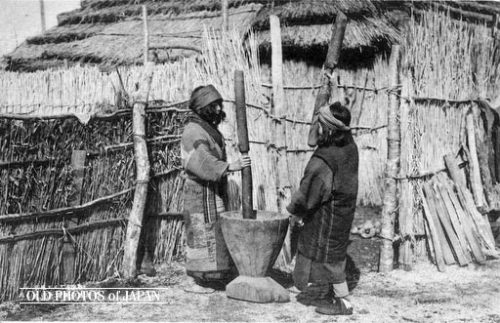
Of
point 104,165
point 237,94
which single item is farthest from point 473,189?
point 104,165

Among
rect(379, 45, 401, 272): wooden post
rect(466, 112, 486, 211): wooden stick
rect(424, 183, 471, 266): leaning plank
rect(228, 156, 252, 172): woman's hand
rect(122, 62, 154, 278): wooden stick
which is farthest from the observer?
rect(466, 112, 486, 211): wooden stick

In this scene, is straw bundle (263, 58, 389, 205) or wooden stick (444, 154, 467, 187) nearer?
wooden stick (444, 154, 467, 187)

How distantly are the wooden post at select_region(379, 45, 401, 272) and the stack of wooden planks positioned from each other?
0.38 metres

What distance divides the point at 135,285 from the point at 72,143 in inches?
54.4

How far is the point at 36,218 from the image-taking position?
4.45 m

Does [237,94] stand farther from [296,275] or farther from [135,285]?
[135,285]

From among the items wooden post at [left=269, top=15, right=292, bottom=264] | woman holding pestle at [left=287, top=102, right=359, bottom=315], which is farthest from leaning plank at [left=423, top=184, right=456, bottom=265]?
woman holding pestle at [left=287, top=102, right=359, bottom=315]

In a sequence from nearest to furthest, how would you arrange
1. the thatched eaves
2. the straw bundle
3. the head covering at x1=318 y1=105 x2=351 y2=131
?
1. the head covering at x1=318 y1=105 x2=351 y2=131
2. the straw bundle
3. the thatched eaves

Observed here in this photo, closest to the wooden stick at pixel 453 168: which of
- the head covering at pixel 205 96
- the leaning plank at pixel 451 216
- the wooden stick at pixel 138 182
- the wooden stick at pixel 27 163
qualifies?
the leaning plank at pixel 451 216

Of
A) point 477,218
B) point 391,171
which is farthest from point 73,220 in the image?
point 477,218

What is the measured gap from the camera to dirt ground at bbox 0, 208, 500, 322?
13.6 feet

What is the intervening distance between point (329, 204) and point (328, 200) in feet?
0.14

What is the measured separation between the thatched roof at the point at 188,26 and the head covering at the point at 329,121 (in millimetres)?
3034

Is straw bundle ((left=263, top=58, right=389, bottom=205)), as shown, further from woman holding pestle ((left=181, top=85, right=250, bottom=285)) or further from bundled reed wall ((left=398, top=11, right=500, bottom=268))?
woman holding pestle ((left=181, top=85, right=250, bottom=285))
